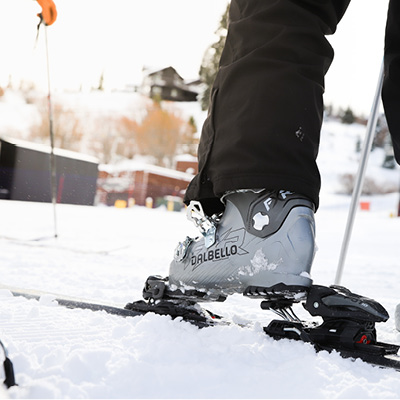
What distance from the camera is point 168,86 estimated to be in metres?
5.93

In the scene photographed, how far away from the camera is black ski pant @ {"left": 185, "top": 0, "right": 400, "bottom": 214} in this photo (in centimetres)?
67

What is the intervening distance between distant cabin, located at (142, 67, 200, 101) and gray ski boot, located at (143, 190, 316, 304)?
4.85 m

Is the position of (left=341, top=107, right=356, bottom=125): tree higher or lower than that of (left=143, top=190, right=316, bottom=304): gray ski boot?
higher

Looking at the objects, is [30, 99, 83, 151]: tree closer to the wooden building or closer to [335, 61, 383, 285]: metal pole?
the wooden building

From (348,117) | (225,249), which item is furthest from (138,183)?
(348,117)

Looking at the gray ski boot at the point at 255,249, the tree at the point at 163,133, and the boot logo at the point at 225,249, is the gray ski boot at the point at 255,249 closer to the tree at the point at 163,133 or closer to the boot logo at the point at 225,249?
the boot logo at the point at 225,249

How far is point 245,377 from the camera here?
20.1 inches

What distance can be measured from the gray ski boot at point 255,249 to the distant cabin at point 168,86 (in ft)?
15.9

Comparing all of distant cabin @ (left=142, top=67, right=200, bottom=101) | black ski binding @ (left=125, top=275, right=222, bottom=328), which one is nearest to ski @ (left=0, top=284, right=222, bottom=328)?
black ski binding @ (left=125, top=275, right=222, bottom=328)

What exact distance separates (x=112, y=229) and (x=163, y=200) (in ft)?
6.72

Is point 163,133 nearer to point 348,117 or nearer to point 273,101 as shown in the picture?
point 273,101

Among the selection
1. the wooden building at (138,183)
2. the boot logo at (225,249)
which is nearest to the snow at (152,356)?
the boot logo at (225,249)

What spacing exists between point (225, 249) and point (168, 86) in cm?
547

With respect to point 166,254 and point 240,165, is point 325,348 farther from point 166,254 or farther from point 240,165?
point 166,254
